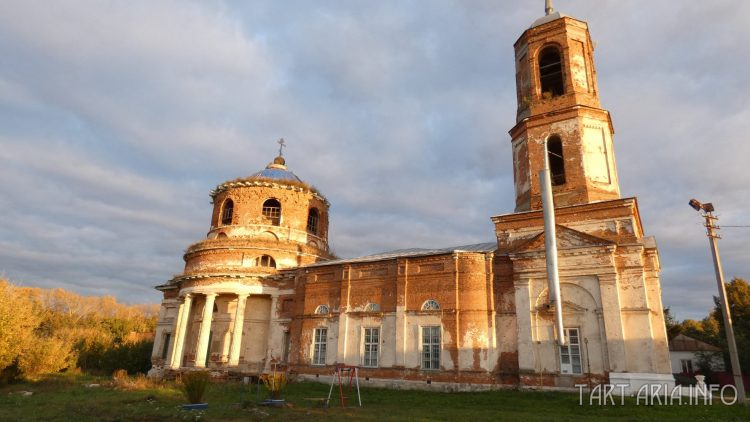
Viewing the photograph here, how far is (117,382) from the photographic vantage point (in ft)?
68.0

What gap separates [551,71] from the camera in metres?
22.5

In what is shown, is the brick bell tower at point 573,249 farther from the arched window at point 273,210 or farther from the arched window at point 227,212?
the arched window at point 227,212

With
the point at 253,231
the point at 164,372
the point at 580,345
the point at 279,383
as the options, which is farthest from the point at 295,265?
the point at 580,345

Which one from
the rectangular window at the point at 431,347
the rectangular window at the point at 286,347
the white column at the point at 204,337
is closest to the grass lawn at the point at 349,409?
the rectangular window at the point at 431,347

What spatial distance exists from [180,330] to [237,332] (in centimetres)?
392

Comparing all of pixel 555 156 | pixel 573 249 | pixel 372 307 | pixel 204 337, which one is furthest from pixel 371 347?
pixel 555 156

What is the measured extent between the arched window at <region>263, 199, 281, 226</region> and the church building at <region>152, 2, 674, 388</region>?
1.11 m

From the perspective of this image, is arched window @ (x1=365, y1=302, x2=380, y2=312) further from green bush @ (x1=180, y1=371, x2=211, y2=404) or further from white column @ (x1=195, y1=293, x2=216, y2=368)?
green bush @ (x1=180, y1=371, x2=211, y2=404)

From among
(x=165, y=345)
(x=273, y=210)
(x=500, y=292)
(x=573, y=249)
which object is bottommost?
(x=165, y=345)

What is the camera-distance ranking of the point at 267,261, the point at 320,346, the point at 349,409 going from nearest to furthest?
the point at 349,409
the point at 320,346
the point at 267,261

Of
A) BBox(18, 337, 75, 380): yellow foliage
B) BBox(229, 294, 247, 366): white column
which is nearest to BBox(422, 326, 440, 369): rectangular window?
BBox(229, 294, 247, 366): white column

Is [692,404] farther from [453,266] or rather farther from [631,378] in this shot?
[453,266]

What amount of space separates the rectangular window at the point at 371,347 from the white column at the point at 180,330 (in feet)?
36.9

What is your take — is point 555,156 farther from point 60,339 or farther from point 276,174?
point 60,339
